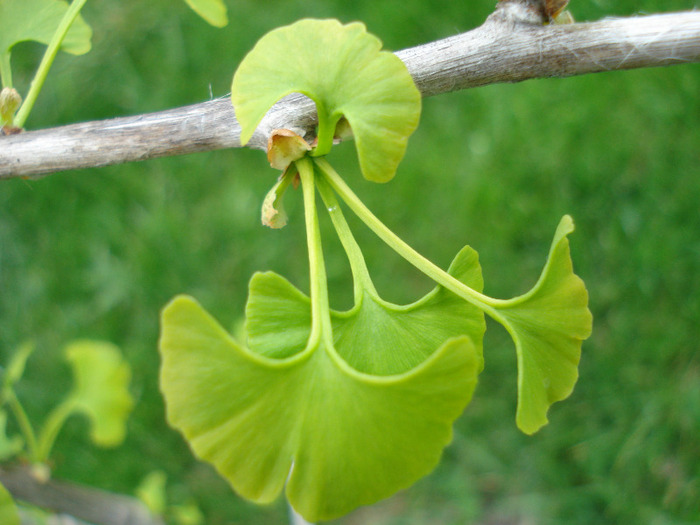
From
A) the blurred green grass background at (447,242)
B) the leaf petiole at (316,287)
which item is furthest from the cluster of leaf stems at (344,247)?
the blurred green grass background at (447,242)

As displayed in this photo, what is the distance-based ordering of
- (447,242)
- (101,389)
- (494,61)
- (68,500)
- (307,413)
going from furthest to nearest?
(447,242)
(101,389)
(68,500)
(494,61)
(307,413)

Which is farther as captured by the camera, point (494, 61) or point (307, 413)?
point (494, 61)

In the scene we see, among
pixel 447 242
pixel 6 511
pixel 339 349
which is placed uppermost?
pixel 339 349

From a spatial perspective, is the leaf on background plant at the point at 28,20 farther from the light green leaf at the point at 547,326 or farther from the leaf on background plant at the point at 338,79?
the light green leaf at the point at 547,326

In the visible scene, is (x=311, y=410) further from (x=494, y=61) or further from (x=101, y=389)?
(x=101, y=389)

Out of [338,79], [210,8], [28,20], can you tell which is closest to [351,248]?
[338,79]

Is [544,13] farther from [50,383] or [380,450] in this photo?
[50,383]

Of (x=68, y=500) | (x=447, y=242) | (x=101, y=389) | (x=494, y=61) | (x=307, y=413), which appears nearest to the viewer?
(x=307, y=413)
